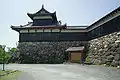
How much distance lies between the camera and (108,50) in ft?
69.0

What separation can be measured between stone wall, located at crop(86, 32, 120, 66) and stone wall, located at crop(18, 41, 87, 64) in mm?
6728

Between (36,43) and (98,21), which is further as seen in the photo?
(36,43)

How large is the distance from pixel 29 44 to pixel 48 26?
191 inches

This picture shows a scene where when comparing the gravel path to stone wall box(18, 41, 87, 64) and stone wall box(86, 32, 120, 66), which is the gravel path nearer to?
stone wall box(86, 32, 120, 66)

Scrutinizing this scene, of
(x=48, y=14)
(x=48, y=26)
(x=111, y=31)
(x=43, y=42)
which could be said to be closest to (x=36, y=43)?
(x=43, y=42)

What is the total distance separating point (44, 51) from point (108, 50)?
13.9 meters

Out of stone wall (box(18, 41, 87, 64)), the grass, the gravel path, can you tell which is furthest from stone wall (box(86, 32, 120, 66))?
the grass

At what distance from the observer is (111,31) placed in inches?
854

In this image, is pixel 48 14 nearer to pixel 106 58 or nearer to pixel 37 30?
pixel 37 30

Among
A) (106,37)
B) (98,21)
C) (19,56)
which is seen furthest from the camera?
(19,56)

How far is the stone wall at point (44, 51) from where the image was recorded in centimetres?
3112

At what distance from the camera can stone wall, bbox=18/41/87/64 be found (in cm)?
3112

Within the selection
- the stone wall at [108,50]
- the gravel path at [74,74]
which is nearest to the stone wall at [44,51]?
the stone wall at [108,50]

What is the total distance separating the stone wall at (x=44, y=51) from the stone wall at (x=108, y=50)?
22.1 ft
